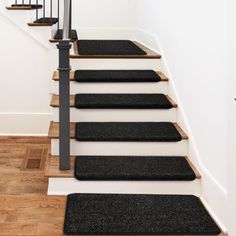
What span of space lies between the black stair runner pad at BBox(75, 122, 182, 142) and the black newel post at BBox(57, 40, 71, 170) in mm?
203

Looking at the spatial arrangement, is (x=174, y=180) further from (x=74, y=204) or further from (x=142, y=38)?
(x=142, y=38)

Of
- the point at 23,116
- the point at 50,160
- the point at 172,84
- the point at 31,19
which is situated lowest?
the point at 23,116

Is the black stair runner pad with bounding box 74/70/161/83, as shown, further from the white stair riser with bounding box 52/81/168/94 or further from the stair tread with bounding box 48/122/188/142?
the stair tread with bounding box 48/122/188/142

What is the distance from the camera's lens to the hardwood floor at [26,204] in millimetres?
2219

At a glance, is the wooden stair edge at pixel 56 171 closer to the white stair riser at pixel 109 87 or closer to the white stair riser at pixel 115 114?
the white stair riser at pixel 115 114

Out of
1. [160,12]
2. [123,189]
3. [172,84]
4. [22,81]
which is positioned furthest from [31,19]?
[123,189]

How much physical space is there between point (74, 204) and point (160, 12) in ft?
7.13

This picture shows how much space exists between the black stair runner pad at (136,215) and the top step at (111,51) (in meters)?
1.54

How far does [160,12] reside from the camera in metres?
3.69

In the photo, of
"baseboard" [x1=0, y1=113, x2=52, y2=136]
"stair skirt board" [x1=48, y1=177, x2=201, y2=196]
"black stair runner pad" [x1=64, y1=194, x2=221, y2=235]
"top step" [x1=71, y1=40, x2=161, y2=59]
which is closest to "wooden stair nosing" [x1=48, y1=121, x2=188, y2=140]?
"stair skirt board" [x1=48, y1=177, x2=201, y2=196]

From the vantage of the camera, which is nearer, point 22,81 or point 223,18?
point 223,18

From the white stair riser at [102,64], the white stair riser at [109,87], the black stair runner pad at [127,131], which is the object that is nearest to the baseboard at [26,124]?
the white stair riser at [102,64]

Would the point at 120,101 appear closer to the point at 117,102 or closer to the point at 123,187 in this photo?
the point at 117,102

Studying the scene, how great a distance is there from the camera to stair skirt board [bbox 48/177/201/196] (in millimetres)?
2451
